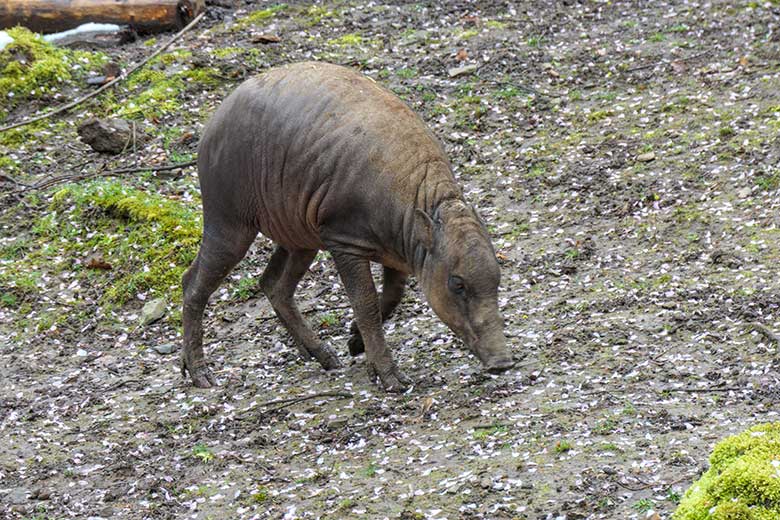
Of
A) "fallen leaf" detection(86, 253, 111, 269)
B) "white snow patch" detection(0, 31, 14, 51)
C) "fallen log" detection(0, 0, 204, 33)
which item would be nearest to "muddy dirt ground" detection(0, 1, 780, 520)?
"fallen leaf" detection(86, 253, 111, 269)

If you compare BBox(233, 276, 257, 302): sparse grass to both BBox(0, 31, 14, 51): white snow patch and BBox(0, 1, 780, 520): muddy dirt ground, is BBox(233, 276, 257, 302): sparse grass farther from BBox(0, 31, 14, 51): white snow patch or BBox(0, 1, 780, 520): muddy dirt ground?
BBox(0, 31, 14, 51): white snow patch

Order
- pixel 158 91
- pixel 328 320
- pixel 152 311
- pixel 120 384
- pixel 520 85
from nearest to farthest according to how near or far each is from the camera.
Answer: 1. pixel 120 384
2. pixel 328 320
3. pixel 152 311
4. pixel 520 85
5. pixel 158 91

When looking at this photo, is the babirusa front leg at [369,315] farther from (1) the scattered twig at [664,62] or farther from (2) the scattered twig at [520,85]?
(1) the scattered twig at [664,62]

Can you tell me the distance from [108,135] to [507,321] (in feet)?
18.9

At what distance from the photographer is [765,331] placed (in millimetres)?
7582

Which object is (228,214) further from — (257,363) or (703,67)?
(703,67)

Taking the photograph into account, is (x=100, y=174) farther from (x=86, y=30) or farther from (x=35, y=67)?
(x=86, y=30)

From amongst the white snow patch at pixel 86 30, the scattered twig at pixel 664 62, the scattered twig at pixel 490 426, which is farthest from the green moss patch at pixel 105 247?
the scattered twig at pixel 664 62

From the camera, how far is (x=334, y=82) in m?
8.38

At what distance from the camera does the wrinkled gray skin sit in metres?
7.67

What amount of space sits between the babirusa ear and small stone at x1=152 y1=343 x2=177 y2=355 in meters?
2.98

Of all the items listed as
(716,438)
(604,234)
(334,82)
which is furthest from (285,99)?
(716,438)

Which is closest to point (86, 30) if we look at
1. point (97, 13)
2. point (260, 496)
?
point (97, 13)

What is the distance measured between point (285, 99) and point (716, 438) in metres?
4.02
